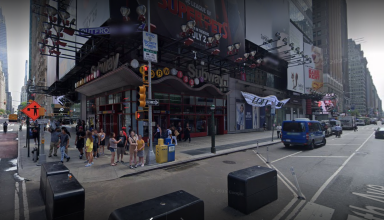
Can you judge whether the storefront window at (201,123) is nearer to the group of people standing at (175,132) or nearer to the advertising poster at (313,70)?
the group of people standing at (175,132)

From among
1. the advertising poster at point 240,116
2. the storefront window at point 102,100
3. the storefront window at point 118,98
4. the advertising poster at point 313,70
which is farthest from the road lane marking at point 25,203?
the advertising poster at point 313,70

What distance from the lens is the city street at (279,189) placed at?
505 cm

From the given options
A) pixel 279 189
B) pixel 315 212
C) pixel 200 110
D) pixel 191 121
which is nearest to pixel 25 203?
pixel 279 189

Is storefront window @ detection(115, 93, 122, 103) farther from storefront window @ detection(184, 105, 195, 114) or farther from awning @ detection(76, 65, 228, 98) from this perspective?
storefront window @ detection(184, 105, 195, 114)

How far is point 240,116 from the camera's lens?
2742cm

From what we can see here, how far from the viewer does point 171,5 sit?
1772 cm

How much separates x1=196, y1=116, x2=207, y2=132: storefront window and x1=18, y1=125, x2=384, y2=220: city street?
37.3 feet

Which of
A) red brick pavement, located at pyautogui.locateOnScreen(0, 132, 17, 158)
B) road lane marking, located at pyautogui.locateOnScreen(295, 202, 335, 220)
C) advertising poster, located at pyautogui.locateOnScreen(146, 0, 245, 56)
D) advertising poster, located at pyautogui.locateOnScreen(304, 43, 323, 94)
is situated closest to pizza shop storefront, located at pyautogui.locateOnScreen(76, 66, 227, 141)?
advertising poster, located at pyautogui.locateOnScreen(146, 0, 245, 56)

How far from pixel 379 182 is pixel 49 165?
11801mm

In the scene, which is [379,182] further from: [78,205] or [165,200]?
[78,205]

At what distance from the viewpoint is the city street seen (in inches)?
199

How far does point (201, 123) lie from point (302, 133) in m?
10.6

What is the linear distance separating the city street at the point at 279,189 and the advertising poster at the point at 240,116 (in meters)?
16.4

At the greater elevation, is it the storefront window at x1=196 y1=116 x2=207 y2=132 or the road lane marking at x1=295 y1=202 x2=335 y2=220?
the storefront window at x1=196 y1=116 x2=207 y2=132
